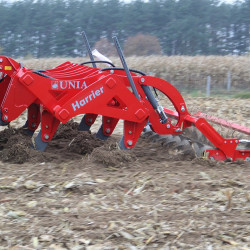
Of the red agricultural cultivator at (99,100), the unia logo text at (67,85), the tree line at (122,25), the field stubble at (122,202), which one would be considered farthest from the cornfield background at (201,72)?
the tree line at (122,25)

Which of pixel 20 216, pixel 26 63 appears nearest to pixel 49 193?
pixel 20 216

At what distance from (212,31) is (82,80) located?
43.4m

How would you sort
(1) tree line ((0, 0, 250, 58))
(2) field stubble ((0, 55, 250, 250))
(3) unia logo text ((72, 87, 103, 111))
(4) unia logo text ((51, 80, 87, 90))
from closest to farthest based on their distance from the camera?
(2) field stubble ((0, 55, 250, 250)) < (3) unia logo text ((72, 87, 103, 111)) < (4) unia logo text ((51, 80, 87, 90)) < (1) tree line ((0, 0, 250, 58))

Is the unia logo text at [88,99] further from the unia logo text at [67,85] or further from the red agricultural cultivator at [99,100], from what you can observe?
the unia logo text at [67,85]

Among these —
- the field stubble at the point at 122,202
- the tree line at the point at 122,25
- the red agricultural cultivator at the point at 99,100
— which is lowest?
the field stubble at the point at 122,202

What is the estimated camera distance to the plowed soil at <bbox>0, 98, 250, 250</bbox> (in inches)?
153

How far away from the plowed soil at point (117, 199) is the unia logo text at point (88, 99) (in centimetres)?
66

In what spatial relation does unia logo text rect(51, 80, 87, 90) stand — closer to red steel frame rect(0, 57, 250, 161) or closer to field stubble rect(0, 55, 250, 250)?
red steel frame rect(0, 57, 250, 161)

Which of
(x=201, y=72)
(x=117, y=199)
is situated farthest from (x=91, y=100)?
(x=201, y=72)

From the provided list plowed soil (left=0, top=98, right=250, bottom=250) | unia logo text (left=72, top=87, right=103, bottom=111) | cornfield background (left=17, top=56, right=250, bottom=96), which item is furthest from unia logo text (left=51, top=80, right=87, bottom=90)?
cornfield background (left=17, top=56, right=250, bottom=96)

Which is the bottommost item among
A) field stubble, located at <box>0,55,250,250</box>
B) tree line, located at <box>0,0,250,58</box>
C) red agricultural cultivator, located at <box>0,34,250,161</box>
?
field stubble, located at <box>0,55,250,250</box>

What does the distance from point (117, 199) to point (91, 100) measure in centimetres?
146

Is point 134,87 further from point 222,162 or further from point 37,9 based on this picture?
point 37,9

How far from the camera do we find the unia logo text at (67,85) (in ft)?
18.8
